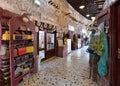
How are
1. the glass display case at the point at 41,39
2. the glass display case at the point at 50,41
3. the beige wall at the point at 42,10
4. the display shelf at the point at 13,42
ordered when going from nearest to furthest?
the display shelf at the point at 13,42, the beige wall at the point at 42,10, the glass display case at the point at 41,39, the glass display case at the point at 50,41

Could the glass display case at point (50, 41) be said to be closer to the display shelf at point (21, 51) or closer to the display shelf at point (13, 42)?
the display shelf at point (21, 51)

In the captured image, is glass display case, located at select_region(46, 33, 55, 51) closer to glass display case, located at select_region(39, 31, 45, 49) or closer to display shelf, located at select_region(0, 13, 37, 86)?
glass display case, located at select_region(39, 31, 45, 49)

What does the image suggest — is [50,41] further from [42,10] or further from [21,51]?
[21,51]

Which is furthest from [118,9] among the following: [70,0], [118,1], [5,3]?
[70,0]

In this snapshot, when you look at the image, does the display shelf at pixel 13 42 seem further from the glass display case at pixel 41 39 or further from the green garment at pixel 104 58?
the glass display case at pixel 41 39

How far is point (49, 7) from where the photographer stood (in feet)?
29.0

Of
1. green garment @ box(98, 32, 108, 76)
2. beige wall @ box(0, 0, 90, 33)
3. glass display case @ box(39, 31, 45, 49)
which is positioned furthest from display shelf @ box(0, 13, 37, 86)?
glass display case @ box(39, 31, 45, 49)

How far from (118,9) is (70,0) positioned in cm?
956

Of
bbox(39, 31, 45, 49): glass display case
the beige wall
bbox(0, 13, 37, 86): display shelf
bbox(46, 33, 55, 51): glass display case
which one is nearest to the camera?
bbox(0, 13, 37, 86): display shelf

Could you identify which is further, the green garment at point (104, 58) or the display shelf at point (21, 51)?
the display shelf at point (21, 51)

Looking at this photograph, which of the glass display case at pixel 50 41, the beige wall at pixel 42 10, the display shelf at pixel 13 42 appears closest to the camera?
the display shelf at pixel 13 42

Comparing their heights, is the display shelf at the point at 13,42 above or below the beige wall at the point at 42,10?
below

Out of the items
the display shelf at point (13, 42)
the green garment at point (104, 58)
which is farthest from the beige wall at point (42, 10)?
the green garment at point (104, 58)

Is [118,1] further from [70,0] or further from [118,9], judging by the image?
[70,0]
